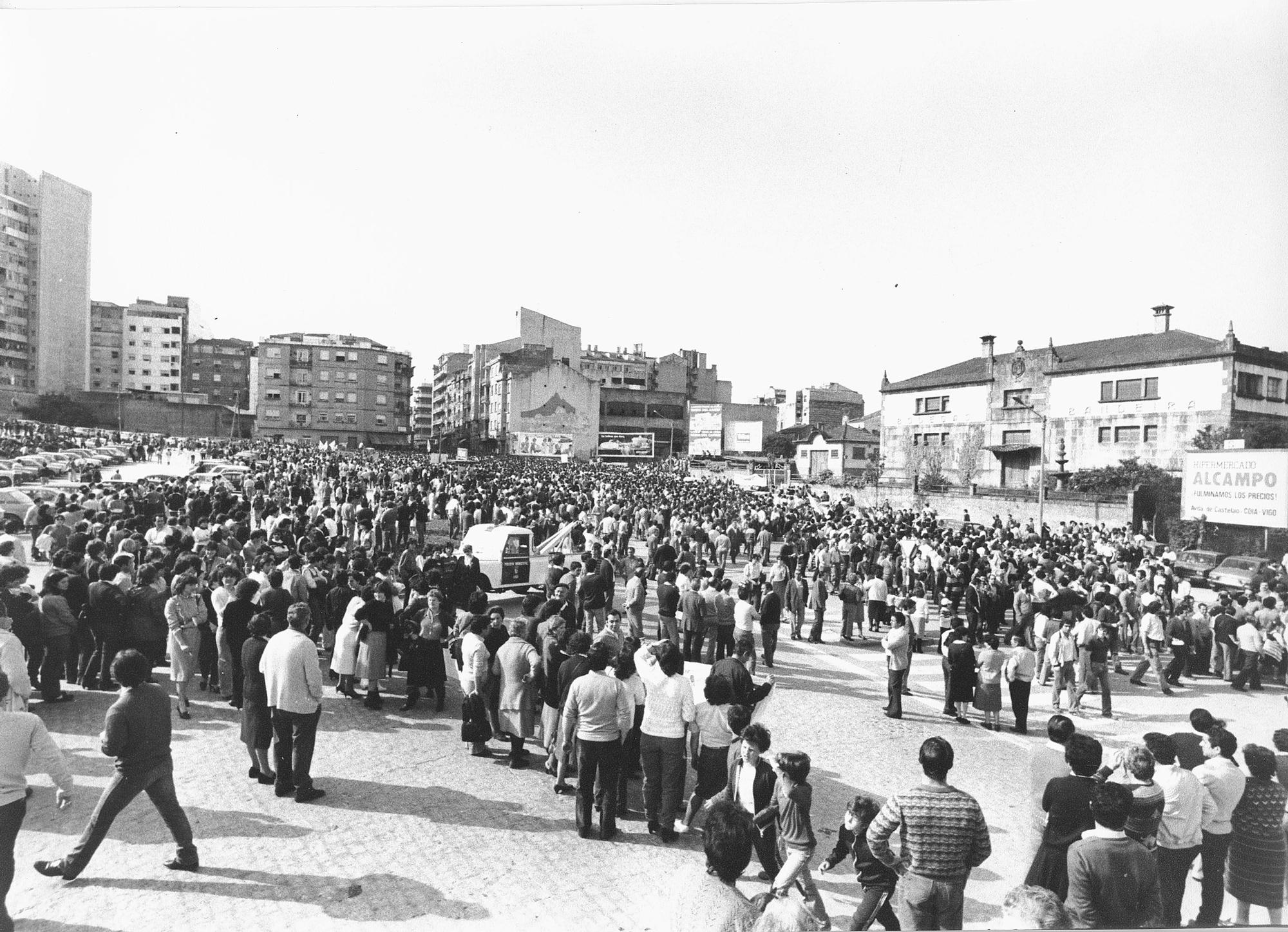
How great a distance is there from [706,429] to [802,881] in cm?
8377

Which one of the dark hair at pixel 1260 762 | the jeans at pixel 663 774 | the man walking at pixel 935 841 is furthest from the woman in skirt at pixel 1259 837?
the jeans at pixel 663 774

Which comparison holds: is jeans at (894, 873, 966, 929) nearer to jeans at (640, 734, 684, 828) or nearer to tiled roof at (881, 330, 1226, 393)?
jeans at (640, 734, 684, 828)

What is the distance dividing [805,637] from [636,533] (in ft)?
38.7

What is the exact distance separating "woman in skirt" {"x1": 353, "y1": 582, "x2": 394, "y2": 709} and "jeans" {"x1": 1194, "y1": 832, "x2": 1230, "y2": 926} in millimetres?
7680

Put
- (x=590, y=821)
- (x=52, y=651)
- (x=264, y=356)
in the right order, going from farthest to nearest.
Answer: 1. (x=264, y=356)
2. (x=52, y=651)
3. (x=590, y=821)

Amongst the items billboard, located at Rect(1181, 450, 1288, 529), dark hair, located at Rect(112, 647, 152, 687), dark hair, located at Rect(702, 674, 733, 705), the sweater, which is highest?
billboard, located at Rect(1181, 450, 1288, 529)

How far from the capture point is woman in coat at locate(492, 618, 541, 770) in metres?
7.07

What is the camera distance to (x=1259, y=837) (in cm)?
489

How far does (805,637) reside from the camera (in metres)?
14.4

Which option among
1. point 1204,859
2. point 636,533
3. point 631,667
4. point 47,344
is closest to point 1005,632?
point 1204,859

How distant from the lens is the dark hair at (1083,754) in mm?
4465

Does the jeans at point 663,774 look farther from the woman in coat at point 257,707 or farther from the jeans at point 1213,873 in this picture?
the jeans at point 1213,873

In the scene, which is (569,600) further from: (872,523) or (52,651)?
(872,523)

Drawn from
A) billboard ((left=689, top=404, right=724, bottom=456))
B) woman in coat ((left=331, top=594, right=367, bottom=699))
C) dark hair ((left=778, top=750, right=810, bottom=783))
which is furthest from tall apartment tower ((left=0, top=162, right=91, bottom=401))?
billboard ((left=689, top=404, right=724, bottom=456))
